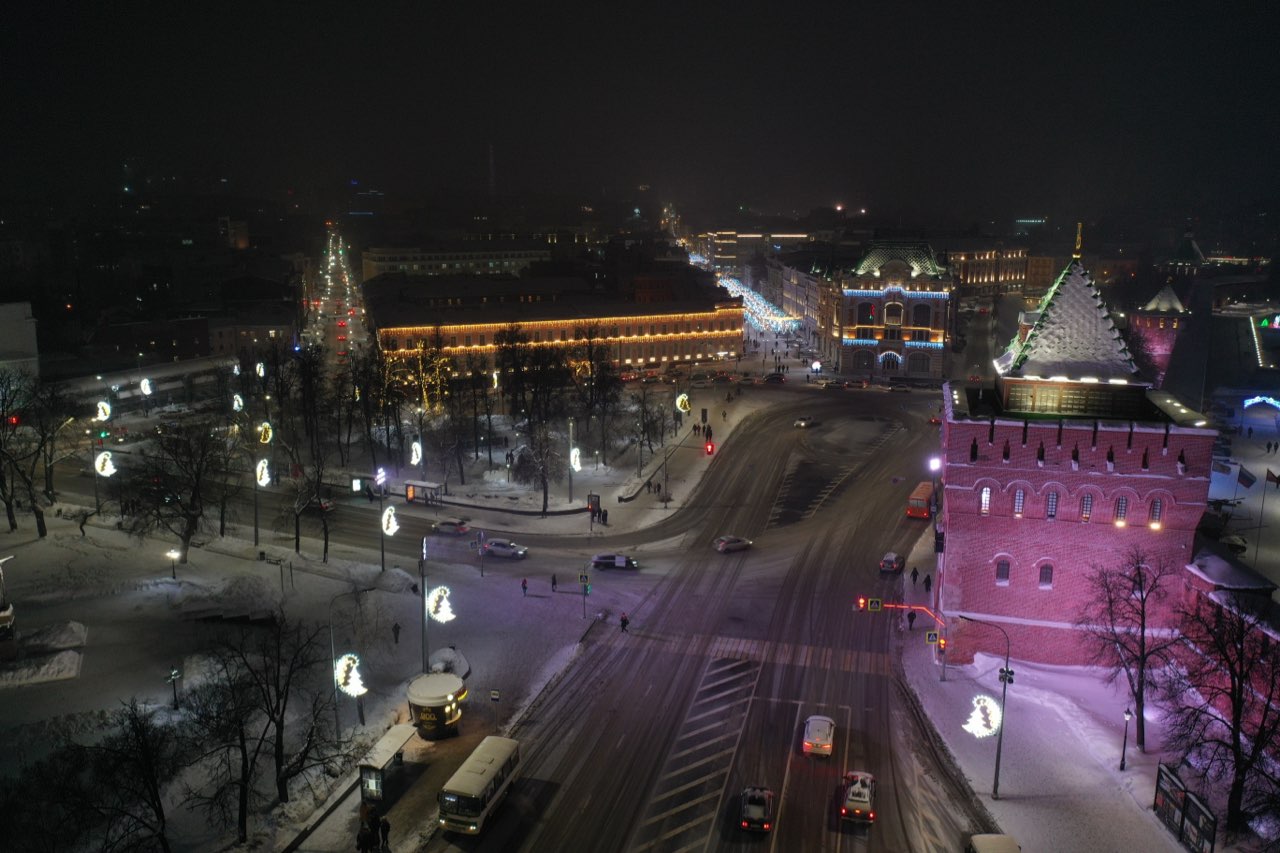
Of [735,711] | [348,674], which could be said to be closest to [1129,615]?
[735,711]

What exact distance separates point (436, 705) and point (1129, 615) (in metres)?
26.0

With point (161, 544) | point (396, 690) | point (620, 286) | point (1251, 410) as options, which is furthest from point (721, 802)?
point (620, 286)

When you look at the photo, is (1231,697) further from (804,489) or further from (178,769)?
(804,489)

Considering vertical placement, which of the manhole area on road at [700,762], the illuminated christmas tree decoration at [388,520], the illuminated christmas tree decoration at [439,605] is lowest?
the manhole area on road at [700,762]

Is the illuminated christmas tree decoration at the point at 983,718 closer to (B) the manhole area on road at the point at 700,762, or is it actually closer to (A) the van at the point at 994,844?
(A) the van at the point at 994,844

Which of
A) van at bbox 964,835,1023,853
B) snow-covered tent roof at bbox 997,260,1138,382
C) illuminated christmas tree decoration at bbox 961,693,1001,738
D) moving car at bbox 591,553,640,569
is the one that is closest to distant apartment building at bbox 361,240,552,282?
moving car at bbox 591,553,640,569

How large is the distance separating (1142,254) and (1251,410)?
5247 inches

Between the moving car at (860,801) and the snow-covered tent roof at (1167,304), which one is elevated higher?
the snow-covered tent roof at (1167,304)

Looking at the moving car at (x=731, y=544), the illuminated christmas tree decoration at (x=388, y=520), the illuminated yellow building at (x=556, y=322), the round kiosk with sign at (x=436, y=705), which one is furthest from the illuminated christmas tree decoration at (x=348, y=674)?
the illuminated yellow building at (x=556, y=322)

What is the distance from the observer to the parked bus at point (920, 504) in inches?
2110

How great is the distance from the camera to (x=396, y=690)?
34.5m

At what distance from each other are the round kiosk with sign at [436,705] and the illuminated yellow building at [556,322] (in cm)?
6409

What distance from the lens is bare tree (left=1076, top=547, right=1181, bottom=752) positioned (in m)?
32.7

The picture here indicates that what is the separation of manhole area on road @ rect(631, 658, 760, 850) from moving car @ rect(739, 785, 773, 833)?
1.13 metres
